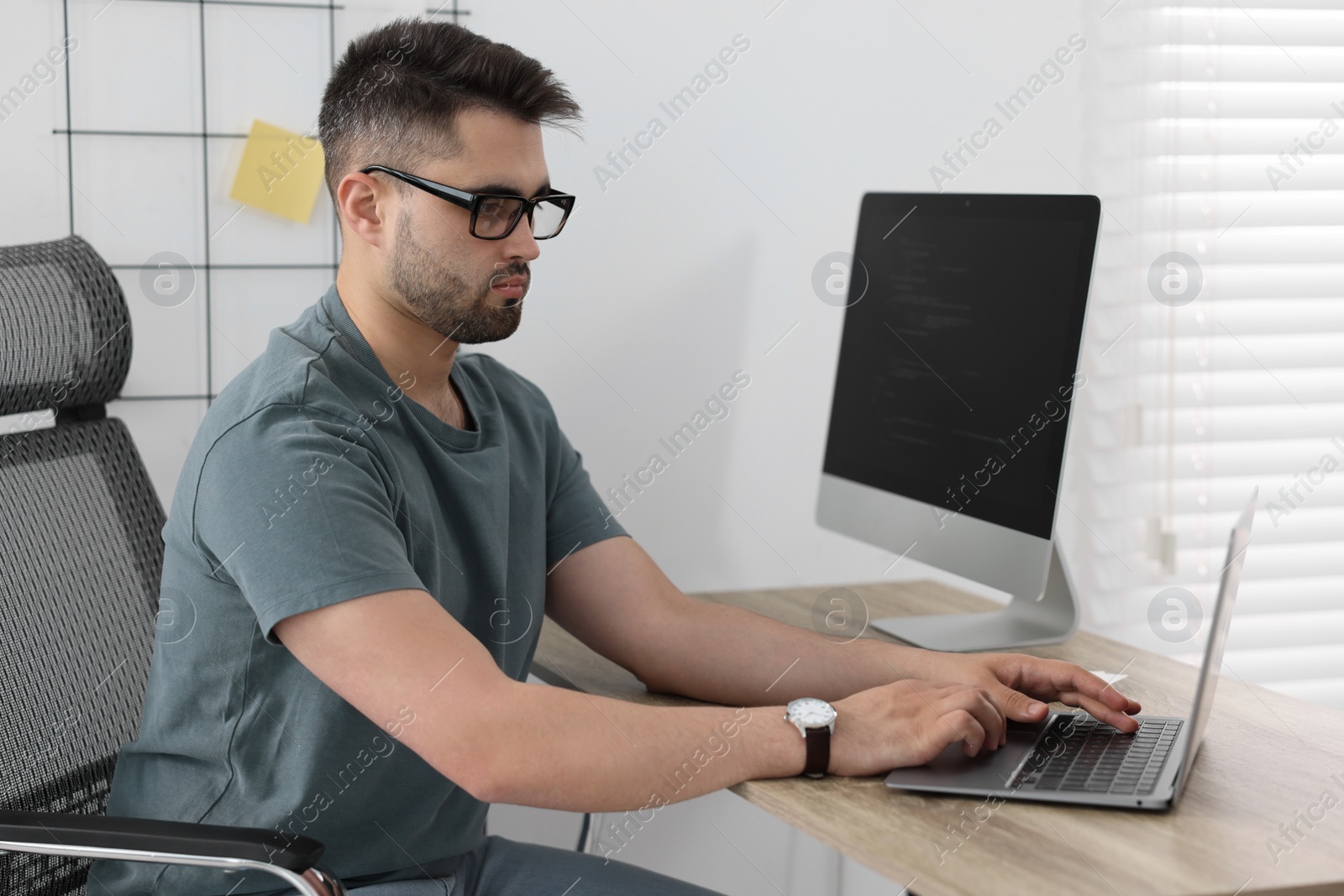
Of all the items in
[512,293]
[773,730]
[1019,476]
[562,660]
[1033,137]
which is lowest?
[562,660]

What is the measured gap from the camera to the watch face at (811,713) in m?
1.01

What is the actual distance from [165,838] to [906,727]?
2.03ft

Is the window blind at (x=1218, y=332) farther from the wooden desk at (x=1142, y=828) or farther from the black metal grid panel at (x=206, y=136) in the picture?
the black metal grid panel at (x=206, y=136)

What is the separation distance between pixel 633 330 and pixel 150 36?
0.82m

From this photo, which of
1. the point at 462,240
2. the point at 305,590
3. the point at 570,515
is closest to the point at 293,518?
the point at 305,590

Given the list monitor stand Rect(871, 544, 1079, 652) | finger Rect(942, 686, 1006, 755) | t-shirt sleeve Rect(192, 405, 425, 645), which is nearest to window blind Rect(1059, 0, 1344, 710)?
monitor stand Rect(871, 544, 1079, 652)

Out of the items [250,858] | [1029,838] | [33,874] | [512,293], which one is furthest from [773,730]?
[33,874]

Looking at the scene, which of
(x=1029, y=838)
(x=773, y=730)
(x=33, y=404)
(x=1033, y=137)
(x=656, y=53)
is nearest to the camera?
(x=1029, y=838)

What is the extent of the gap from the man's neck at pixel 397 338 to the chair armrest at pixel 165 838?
0.47 m

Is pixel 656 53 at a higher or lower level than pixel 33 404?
higher

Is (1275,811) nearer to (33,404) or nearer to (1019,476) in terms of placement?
Result: (1019,476)

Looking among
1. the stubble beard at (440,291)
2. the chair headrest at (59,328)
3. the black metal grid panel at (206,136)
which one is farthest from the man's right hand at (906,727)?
the black metal grid panel at (206,136)

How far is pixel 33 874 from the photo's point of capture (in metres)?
1.12

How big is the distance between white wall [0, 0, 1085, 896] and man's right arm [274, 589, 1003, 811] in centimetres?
92
